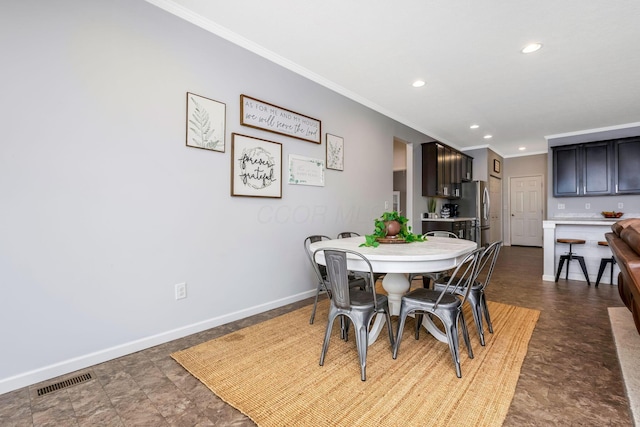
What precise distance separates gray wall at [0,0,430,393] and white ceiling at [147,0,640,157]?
1.38 ft

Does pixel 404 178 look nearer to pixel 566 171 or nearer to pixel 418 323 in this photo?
pixel 566 171

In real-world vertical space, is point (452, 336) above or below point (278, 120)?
below

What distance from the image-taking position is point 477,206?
268 inches

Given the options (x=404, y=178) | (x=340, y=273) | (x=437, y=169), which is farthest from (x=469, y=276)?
(x=404, y=178)

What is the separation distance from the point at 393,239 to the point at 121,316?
6.92ft

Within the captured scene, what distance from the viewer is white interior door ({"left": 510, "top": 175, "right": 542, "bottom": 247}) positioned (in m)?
8.16

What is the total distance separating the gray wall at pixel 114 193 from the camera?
181 centimetres

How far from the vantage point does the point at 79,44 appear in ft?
6.55

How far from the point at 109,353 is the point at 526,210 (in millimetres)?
9417

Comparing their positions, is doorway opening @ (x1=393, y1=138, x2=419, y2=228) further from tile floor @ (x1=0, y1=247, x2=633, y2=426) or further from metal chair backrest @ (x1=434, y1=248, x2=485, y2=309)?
metal chair backrest @ (x1=434, y1=248, x2=485, y2=309)

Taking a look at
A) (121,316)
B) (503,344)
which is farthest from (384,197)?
(121,316)

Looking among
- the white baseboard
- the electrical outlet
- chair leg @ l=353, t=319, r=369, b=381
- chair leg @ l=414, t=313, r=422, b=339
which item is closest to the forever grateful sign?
the electrical outlet

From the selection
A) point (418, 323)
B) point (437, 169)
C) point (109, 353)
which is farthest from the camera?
point (437, 169)

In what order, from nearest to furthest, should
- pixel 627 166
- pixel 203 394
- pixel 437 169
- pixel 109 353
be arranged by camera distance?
1. pixel 203 394
2. pixel 109 353
3. pixel 627 166
4. pixel 437 169
